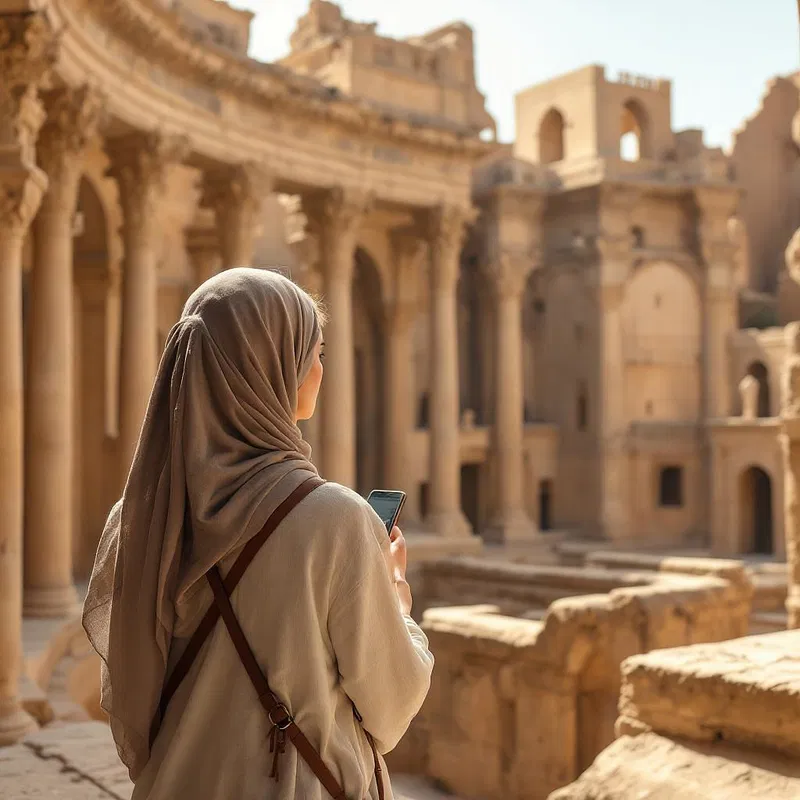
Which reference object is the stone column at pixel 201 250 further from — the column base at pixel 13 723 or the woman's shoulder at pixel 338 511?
the woman's shoulder at pixel 338 511

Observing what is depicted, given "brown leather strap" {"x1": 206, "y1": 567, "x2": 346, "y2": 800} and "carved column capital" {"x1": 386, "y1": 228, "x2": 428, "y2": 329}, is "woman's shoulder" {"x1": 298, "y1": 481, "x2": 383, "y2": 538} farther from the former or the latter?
"carved column capital" {"x1": 386, "y1": 228, "x2": 428, "y2": 329}

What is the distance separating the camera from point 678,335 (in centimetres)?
2997

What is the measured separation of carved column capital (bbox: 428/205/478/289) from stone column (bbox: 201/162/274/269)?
5.59 m

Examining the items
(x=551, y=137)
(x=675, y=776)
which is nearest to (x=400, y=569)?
(x=675, y=776)

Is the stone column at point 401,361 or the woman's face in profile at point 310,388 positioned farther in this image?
the stone column at point 401,361

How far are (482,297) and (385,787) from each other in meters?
26.9

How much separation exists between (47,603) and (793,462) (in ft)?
28.2

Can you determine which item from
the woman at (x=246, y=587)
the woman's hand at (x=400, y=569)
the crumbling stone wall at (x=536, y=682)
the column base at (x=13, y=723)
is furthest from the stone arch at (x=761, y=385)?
the woman at (x=246, y=587)

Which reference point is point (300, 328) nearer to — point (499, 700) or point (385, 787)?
point (385, 787)

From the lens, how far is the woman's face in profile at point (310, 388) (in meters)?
2.73

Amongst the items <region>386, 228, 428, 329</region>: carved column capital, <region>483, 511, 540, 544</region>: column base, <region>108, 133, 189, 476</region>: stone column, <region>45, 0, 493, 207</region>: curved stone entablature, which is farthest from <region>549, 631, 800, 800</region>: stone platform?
<region>483, 511, 540, 544</region>: column base

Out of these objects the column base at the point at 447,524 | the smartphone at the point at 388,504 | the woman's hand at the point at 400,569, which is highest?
the smartphone at the point at 388,504

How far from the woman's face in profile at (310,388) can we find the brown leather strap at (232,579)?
0.29 meters

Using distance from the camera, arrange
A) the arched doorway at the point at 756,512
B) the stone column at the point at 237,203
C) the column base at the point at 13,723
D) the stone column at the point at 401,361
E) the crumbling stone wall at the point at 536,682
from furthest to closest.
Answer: the arched doorway at the point at 756,512 < the stone column at the point at 401,361 < the stone column at the point at 237,203 < the crumbling stone wall at the point at 536,682 < the column base at the point at 13,723
